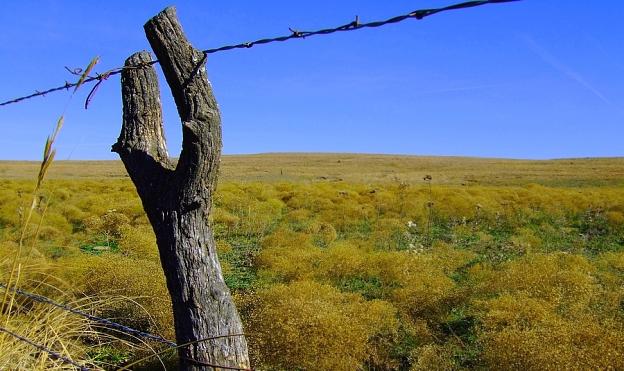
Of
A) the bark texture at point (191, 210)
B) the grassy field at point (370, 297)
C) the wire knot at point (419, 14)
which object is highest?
the wire knot at point (419, 14)

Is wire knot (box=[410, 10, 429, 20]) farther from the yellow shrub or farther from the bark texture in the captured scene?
the yellow shrub

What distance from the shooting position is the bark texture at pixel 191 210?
3.00 m

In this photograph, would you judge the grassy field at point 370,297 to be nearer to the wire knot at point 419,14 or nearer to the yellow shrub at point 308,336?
the yellow shrub at point 308,336

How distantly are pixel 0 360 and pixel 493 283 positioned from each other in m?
5.47

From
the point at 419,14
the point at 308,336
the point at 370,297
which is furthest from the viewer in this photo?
the point at 370,297

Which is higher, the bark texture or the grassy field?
the bark texture

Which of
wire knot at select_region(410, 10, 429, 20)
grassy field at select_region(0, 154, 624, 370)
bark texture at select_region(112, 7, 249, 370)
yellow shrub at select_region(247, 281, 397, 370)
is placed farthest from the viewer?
yellow shrub at select_region(247, 281, 397, 370)

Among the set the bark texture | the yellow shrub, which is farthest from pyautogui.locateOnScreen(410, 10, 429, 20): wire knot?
the yellow shrub

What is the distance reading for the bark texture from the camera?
3.00 meters

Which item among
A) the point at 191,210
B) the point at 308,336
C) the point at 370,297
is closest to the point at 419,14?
the point at 191,210

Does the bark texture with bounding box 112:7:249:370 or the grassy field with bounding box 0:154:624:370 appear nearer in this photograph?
the bark texture with bounding box 112:7:249:370

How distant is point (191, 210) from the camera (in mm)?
3098

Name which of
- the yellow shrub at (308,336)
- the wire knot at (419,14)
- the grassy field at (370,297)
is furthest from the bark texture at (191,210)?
the yellow shrub at (308,336)

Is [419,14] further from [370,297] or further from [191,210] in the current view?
[370,297]
